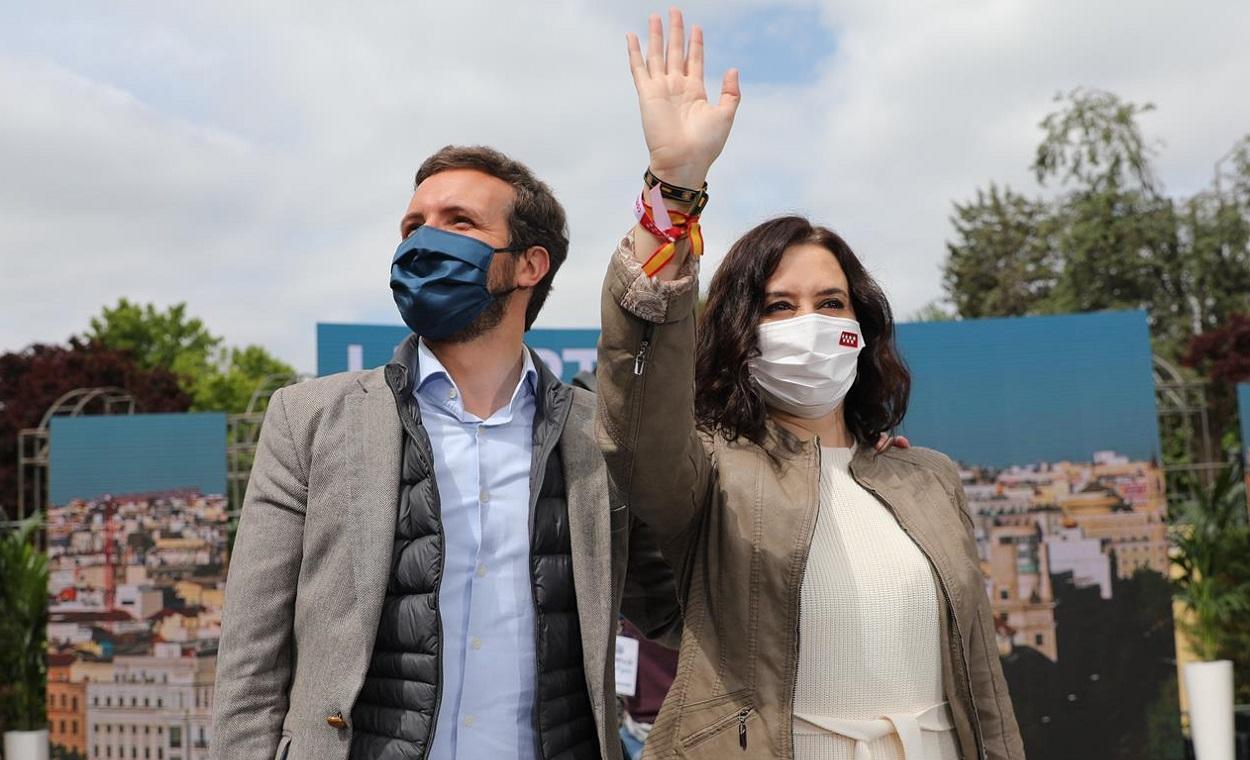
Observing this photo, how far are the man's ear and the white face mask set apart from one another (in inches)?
18.1

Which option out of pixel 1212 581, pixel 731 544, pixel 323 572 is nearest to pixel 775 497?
pixel 731 544

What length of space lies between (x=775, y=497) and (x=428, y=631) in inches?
26.0

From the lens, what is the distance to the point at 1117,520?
6.40 meters

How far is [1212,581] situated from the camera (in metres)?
6.55

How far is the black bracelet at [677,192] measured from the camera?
5.24 feet

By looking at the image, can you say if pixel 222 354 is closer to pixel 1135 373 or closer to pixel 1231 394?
pixel 1231 394

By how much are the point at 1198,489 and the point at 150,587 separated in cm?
662

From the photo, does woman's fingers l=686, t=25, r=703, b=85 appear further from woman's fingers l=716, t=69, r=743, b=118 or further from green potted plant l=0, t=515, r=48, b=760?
green potted plant l=0, t=515, r=48, b=760

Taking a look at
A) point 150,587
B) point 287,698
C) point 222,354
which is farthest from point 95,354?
point 287,698

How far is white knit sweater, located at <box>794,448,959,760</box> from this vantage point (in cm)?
190

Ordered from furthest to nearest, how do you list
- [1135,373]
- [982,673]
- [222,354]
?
[222,354] → [1135,373] → [982,673]

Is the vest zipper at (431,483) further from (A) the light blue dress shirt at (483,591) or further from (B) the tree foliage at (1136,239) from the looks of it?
(B) the tree foliage at (1136,239)

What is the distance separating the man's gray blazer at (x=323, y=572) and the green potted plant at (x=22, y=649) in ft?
20.5

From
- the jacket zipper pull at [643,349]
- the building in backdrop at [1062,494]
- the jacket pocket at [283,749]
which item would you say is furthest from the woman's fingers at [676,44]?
the building in backdrop at [1062,494]
